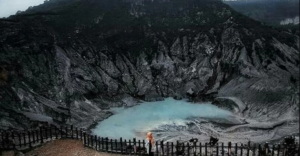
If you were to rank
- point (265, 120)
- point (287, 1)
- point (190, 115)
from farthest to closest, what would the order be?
point (190, 115) < point (265, 120) < point (287, 1)

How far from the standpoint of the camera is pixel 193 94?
42.3 metres

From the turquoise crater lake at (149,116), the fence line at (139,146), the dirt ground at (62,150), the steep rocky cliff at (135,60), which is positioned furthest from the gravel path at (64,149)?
the turquoise crater lake at (149,116)

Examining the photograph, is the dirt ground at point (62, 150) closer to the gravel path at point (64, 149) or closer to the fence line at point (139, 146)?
the gravel path at point (64, 149)

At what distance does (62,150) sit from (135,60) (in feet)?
85.0

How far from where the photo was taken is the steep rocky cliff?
33.8 meters

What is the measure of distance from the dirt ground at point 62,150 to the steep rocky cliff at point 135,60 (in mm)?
A: 5858

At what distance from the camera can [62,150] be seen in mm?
22250

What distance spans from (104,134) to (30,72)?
1056 cm

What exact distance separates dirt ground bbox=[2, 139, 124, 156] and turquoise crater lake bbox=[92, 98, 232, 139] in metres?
6.65

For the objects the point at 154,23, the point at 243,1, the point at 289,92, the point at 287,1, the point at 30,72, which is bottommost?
the point at 289,92

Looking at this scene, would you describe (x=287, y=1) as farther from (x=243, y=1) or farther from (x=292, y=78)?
(x=243, y=1)

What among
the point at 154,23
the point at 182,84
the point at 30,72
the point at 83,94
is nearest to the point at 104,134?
the point at 83,94

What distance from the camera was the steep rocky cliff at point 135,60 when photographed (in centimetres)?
3384

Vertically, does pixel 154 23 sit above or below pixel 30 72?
above
